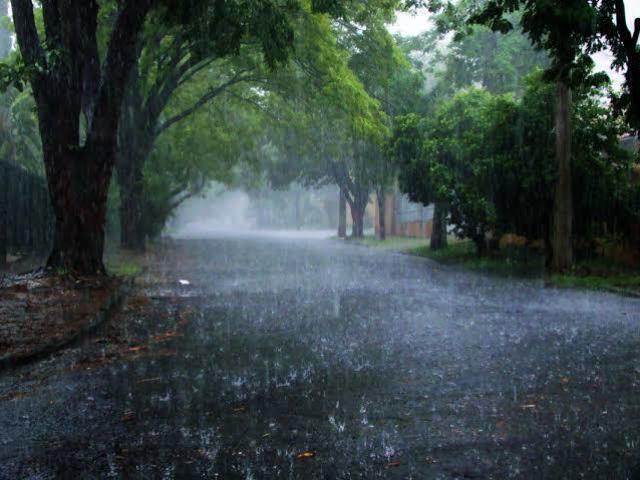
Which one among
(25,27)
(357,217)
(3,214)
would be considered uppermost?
(25,27)

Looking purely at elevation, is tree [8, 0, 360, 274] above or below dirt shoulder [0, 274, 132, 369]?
above

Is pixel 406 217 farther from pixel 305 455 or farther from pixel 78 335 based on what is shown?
pixel 305 455

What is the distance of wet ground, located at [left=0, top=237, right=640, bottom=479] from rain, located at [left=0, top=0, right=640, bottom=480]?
27mm

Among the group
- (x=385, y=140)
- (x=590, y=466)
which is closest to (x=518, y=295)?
(x=590, y=466)

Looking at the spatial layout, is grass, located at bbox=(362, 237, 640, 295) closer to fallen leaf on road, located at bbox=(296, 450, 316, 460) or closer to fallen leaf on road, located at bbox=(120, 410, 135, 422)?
fallen leaf on road, located at bbox=(296, 450, 316, 460)

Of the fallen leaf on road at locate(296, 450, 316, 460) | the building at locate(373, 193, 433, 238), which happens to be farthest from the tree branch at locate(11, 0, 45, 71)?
the building at locate(373, 193, 433, 238)

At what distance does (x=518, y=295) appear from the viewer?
39.8ft

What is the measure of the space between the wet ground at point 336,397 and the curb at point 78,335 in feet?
0.41

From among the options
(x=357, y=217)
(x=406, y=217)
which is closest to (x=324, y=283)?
(x=357, y=217)

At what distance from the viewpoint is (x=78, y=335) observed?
768 cm

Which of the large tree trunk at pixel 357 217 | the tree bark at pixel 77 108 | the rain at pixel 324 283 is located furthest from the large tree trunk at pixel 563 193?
the large tree trunk at pixel 357 217

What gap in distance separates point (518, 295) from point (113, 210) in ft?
69.9

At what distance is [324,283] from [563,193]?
5881 millimetres

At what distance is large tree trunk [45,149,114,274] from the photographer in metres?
12.5
